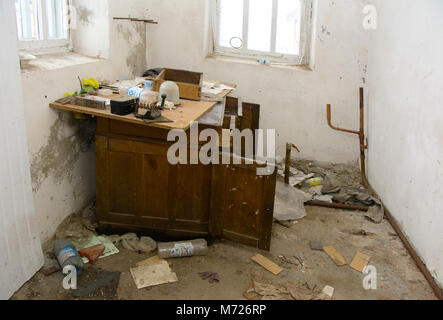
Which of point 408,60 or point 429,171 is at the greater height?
point 408,60

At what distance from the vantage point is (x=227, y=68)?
14.1ft

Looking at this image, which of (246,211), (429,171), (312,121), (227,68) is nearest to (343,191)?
(312,121)

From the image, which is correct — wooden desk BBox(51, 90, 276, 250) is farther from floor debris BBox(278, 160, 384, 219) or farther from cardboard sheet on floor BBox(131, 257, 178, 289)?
floor debris BBox(278, 160, 384, 219)

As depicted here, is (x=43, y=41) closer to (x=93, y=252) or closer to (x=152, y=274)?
(x=93, y=252)

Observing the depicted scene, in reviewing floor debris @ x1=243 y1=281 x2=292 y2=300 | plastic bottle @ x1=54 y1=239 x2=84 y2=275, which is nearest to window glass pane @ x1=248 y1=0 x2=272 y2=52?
floor debris @ x1=243 y1=281 x2=292 y2=300

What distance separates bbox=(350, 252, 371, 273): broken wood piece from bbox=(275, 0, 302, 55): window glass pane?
2.42 metres

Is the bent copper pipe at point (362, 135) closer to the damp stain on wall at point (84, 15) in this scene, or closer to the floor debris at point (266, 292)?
the floor debris at point (266, 292)

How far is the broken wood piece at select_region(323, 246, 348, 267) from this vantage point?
2.78m

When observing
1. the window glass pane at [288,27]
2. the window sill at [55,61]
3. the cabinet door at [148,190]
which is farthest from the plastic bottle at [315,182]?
the window sill at [55,61]

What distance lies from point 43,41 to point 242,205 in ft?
6.27

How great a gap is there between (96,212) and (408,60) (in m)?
2.73

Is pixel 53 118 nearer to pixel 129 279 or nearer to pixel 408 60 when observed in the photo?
pixel 129 279

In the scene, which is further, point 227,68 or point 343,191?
point 227,68

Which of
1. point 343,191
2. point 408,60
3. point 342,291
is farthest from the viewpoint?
point 343,191
